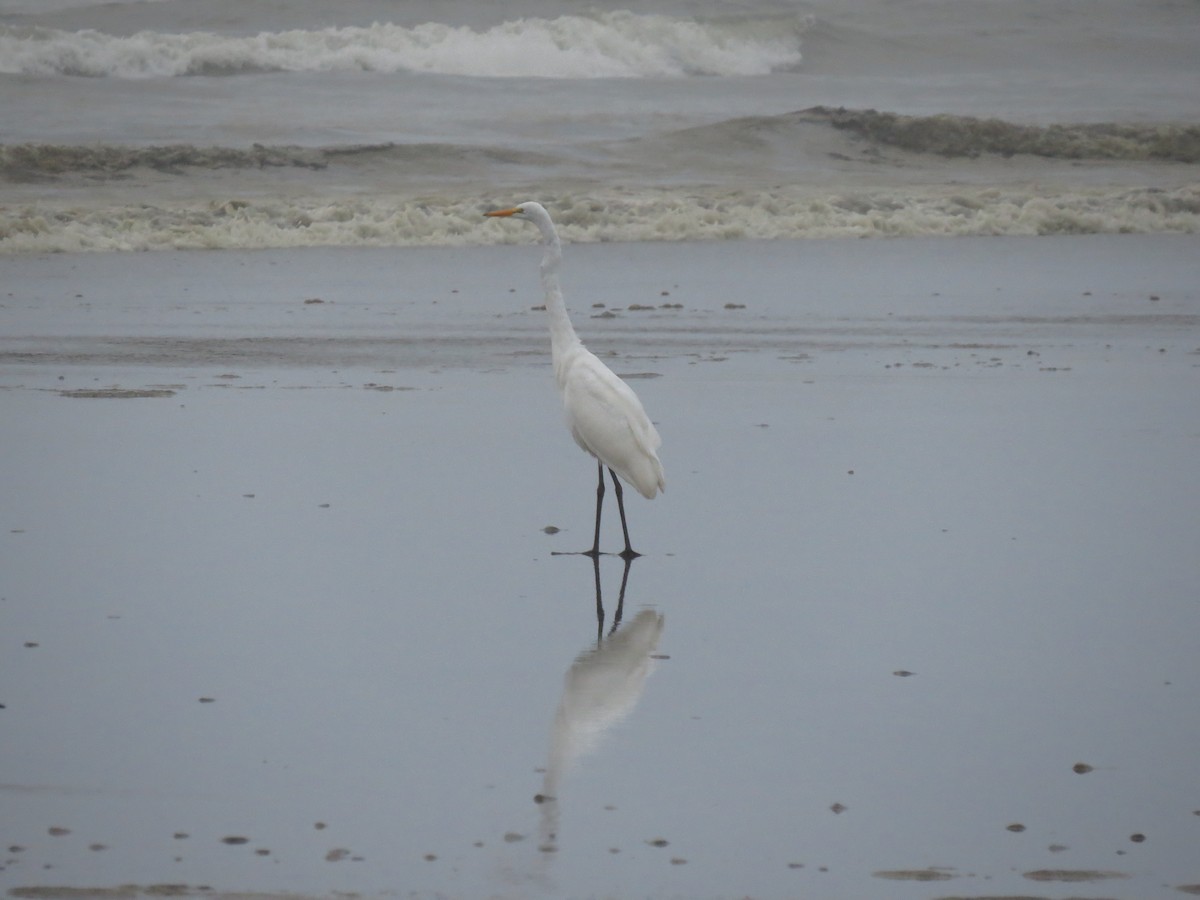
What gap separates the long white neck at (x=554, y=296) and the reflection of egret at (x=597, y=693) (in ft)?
6.23

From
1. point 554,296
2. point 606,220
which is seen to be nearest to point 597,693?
point 554,296

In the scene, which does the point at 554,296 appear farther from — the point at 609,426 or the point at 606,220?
the point at 606,220

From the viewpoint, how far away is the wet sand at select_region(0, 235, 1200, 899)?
139 inches

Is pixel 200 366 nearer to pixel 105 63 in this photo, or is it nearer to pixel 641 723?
pixel 641 723

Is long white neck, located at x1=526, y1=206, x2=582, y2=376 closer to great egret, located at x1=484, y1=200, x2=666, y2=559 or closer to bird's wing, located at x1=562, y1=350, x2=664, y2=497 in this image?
great egret, located at x1=484, y1=200, x2=666, y2=559

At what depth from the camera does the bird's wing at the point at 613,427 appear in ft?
21.6

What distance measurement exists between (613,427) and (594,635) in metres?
1.50

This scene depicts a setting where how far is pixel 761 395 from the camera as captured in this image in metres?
10.5

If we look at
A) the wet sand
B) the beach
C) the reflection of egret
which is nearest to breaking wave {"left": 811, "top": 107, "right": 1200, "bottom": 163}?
the beach

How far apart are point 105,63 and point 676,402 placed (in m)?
49.7

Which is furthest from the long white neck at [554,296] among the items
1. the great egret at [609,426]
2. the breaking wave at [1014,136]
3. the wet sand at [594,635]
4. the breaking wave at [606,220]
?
the breaking wave at [1014,136]

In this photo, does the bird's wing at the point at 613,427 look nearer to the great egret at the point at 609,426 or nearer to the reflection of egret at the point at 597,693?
the great egret at the point at 609,426

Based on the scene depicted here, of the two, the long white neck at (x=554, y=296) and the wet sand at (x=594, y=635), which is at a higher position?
the long white neck at (x=554, y=296)

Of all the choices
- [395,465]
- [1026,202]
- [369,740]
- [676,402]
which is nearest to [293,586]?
[369,740]
